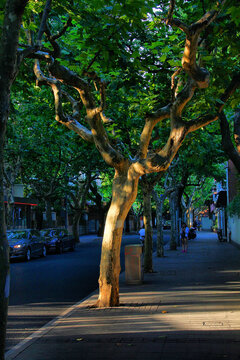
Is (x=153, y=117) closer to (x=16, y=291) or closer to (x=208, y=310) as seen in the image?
(x=208, y=310)

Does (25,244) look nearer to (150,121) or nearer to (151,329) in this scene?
(150,121)

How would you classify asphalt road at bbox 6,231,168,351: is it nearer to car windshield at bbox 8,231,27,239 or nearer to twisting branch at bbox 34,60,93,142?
twisting branch at bbox 34,60,93,142

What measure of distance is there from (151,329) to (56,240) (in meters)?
24.4

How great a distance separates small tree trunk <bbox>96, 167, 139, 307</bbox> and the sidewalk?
0.37 m

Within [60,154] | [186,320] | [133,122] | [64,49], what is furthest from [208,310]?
[60,154]

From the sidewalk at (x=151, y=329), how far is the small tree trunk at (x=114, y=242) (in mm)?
367

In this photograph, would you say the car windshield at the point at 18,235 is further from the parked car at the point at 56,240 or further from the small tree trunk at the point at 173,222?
the small tree trunk at the point at 173,222

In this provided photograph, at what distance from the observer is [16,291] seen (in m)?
13.6

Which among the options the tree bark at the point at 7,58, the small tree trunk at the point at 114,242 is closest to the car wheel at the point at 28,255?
the small tree trunk at the point at 114,242

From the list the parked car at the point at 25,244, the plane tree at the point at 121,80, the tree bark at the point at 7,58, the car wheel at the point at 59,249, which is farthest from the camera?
the car wheel at the point at 59,249

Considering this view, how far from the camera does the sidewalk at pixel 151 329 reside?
638 centimetres

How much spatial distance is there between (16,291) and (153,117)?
20.1 feet

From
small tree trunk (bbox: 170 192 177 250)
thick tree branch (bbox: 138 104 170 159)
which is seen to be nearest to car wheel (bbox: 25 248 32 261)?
small tree trunk (bbox: 170 192 177 250)

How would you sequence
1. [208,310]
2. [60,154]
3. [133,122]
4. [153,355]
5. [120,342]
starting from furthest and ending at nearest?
[60,154] → [133,122] → [208,310] → [120,342] → [153,355]
